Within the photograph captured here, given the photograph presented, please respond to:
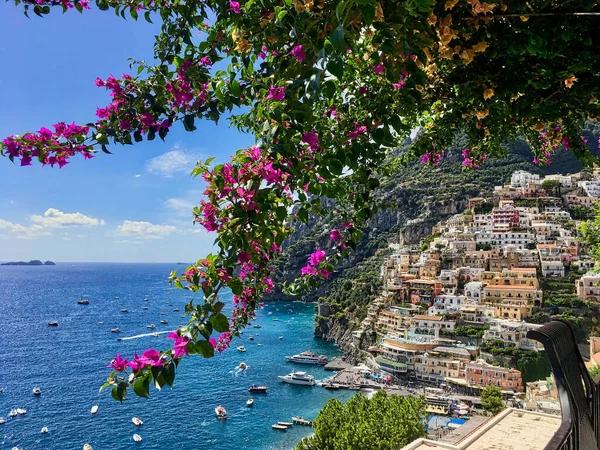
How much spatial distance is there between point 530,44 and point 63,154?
1.80m

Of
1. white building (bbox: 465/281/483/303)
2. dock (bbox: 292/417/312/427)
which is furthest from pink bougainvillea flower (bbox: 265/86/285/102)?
white building (bbox: 465/281/483/303)

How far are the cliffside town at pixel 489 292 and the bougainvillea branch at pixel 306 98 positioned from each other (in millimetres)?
17603

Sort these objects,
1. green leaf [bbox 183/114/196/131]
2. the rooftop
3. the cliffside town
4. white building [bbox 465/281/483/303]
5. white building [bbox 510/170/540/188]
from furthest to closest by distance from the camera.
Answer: white building [bbox 510/170/540/188]
white building [bbox 465/281/483/303]
the cliffside town
the rooftop
green leaf [bbox 183/114/196/131]

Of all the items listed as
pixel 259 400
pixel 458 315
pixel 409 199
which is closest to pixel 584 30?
pixel 259 400

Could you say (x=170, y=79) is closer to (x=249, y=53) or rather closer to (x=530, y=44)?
(x=249, y=53)

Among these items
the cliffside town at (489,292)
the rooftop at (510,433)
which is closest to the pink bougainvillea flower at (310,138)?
the rooftop at (510,433)

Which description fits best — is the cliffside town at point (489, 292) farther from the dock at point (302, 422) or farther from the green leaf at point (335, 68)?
the green leaf at point (335, 68)

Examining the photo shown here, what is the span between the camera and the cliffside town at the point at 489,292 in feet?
96.2

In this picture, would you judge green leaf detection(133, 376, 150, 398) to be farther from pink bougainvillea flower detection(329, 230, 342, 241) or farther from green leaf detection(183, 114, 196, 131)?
pink bougainvillea flower detection(329, 230, 342, 241)

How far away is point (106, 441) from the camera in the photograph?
20.9m

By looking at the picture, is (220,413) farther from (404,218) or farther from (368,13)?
(404,218)

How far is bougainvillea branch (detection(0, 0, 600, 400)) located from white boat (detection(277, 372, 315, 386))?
30.1 meters

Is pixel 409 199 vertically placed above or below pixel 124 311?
above

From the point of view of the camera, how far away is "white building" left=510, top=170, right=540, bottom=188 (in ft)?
181
